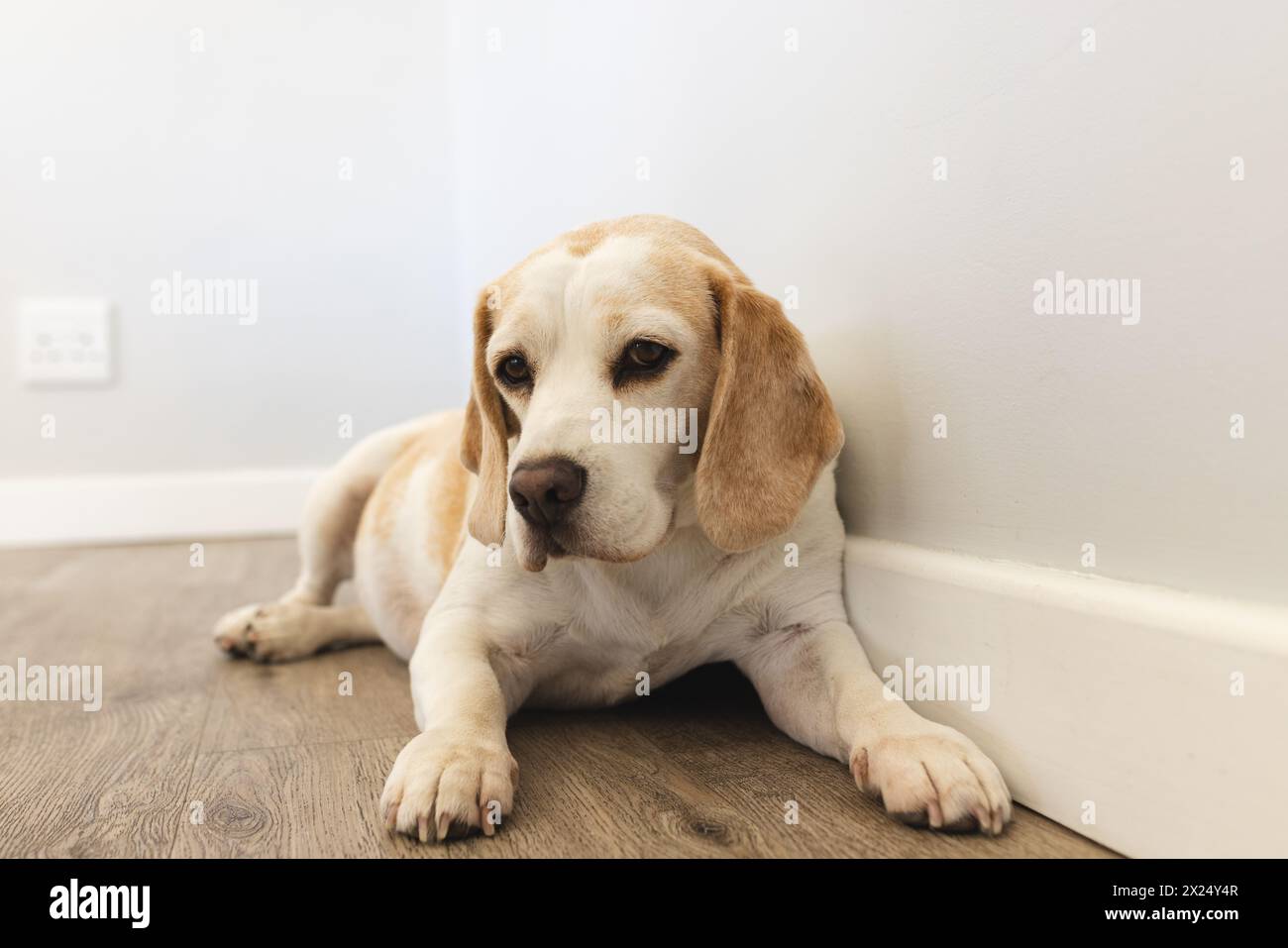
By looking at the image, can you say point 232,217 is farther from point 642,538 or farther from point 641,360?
point 642,538

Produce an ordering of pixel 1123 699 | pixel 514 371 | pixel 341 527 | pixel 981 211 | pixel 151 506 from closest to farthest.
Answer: pixel 1123 699
pixel 981 211
pixel 514 371
pixel 341 527
pixel 151 506

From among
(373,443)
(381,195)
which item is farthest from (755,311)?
(381,195)

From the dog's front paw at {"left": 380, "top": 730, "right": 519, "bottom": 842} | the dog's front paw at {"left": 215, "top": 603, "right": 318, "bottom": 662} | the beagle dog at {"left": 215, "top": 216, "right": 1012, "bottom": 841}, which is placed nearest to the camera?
the dog's front paw at {"left": 380, "top": 730, "right": 519, "bottom": 842}

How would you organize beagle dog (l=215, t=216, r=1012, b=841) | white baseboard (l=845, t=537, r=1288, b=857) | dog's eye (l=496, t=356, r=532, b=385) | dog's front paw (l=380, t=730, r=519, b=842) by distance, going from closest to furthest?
white baseboard (l=845, t=537, r=1288, b=857), dog's front paw (l=380, t=730, r=519, b=842), beagle dog (l=215, t=216, r=1012, b=841), dog's eye (l=496, t=356, r=532, b=385)

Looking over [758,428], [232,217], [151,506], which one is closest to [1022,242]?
[758,428]

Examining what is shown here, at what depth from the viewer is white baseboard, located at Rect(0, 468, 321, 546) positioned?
478cm

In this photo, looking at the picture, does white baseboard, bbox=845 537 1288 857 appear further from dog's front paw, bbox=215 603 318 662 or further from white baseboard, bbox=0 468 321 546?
white baseboard, bbox=0 468 321 546

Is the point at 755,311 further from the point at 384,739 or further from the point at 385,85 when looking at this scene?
the point at 385,85

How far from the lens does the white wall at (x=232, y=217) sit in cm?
476

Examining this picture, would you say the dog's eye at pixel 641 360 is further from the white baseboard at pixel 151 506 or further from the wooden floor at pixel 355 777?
the white baseboard at pixel 151 506

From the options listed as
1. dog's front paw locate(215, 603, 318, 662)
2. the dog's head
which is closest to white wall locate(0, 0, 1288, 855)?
the dog's head

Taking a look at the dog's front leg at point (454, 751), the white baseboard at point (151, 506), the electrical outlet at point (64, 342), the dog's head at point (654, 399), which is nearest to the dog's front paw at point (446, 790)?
the dog's front leg at point (454, 751)

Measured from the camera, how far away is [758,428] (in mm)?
1540

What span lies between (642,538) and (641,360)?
0.26m
